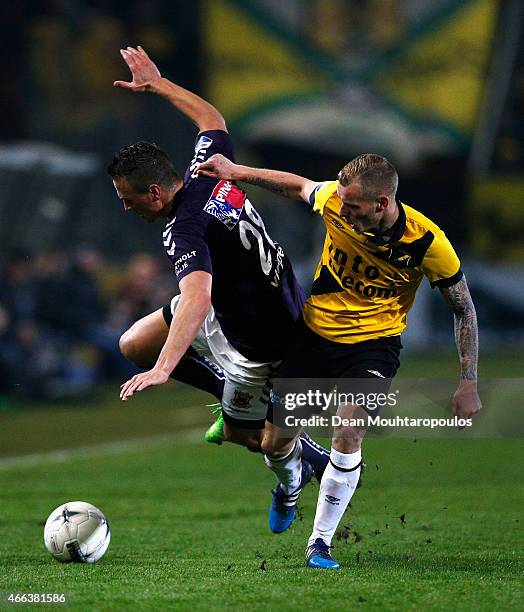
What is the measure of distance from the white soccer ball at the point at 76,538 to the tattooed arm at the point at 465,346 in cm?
200

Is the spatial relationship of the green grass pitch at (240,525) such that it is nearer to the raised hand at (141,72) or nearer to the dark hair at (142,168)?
the dark hair at (142,168)

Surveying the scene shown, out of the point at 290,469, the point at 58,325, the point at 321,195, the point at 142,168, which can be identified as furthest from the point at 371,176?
the point at 58,325

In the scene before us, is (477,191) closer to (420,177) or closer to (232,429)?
(420,177)

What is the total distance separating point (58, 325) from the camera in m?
16.6

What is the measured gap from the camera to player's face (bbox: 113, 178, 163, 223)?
629 cm

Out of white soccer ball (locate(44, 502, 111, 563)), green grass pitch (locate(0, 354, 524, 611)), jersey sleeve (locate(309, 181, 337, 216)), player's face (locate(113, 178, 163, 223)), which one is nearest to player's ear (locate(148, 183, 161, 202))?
player's face (locate(113, 178, 163, 223))

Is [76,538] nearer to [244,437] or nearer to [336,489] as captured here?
[336,489]

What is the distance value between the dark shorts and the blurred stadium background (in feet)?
52.8

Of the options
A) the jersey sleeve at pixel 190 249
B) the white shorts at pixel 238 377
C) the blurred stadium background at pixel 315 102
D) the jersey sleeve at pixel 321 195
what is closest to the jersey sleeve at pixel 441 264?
the jersey sleeve at pixel 321 195

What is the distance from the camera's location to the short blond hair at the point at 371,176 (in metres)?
5.96

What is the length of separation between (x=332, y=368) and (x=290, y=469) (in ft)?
3.35

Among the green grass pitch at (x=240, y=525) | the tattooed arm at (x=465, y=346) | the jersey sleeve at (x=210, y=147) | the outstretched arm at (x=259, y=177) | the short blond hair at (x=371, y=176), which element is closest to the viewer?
the green grass pitch at (x=240, y=525)

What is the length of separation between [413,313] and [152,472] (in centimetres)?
1535

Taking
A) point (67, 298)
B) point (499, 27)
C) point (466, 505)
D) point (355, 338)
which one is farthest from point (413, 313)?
point (355, 338)
